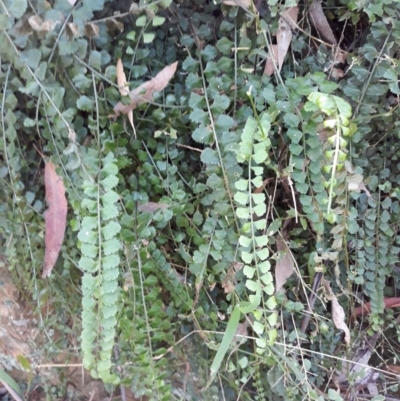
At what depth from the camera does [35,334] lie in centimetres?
132

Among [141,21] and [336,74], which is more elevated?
[141,21]

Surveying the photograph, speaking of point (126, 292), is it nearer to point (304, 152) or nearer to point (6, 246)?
point (6, 246)

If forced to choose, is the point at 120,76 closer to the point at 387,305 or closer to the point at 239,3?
the point at 239,3

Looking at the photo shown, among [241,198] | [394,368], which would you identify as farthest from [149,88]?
[394,368]

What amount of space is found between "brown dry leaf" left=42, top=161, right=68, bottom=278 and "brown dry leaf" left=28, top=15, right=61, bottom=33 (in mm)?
258

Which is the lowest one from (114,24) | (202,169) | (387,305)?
(387,305)

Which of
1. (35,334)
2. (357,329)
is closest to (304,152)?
(357,329)

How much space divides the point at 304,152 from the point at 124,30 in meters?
0.40

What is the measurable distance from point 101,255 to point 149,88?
31 centimetres

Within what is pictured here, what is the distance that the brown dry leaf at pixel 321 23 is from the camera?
0.89m

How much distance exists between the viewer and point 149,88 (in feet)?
2.67

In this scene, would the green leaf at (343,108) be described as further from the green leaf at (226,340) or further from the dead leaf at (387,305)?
the dead leaf at (387,305)

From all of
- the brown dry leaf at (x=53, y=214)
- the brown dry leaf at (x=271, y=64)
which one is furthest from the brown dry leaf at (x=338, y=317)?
the brown dry leaf at (x=53, y=214)

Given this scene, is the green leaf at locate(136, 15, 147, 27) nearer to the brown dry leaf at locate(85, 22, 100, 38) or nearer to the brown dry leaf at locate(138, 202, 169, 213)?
the brown dry leaf at locate(85, 22, 100, 38)
